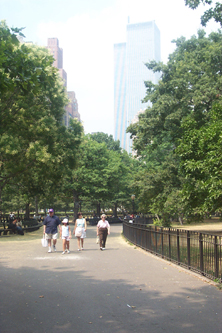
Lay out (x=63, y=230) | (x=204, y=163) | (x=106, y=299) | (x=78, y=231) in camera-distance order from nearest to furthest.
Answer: (x=106, y=299), (x=204, y=163), (x=63, y=230), (x=78, y=231)

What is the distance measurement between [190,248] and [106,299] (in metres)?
3.85

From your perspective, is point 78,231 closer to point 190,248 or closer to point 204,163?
point 204,163

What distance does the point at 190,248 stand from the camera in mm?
9906

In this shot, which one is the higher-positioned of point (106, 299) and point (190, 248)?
point (190, 248)

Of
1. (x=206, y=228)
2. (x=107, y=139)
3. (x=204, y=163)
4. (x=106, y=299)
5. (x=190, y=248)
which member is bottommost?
(x=206, y=228)

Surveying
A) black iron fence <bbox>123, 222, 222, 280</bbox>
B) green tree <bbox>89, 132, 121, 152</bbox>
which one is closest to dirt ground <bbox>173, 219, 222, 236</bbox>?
black iron fence <bbox>123, 222, 222, 280</bbox>

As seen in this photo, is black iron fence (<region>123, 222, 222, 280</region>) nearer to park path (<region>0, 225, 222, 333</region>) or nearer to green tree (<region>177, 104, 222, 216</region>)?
park path (<region>0, 225, 222, 333</region>)

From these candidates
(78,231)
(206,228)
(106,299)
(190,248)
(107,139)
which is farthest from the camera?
(107,139)

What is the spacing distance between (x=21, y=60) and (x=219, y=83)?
1725cm

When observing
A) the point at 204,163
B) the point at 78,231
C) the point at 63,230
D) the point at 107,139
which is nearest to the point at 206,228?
the point at 78,231

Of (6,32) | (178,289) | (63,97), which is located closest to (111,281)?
(178,289)

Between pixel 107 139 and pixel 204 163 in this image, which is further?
pixel 107 139

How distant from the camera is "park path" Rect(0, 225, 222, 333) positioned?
5.22 meters

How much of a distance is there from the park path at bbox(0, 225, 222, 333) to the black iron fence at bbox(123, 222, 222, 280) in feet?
1.14
